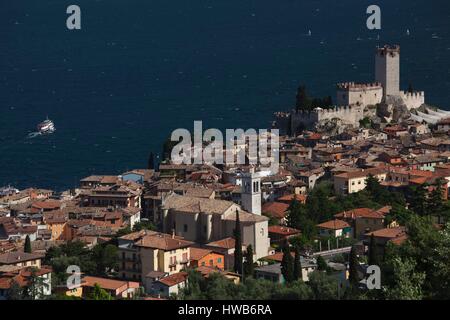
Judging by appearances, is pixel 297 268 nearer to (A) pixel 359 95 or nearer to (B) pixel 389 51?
(A) pixel 359 95

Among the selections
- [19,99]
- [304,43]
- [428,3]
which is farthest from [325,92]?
[428,3]

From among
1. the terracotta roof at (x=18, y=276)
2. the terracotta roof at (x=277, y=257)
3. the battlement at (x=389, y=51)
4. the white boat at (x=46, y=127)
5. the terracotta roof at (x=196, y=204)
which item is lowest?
the white boat at (x=46, y=127)

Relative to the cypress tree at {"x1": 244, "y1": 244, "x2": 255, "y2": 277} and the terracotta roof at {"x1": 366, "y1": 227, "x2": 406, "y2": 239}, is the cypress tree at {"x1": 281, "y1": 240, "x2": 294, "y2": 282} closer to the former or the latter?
the cypress tree at {"x1": 244, "y1": 244, "x2": 255, "y2": 277}

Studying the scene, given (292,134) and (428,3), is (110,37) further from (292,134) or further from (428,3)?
(292,134)

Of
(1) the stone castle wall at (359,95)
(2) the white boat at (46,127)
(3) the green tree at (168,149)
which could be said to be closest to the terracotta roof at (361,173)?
(3) the green tree at (168,149)

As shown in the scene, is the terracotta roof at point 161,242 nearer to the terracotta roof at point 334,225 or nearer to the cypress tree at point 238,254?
the cypress tree at point 238,254

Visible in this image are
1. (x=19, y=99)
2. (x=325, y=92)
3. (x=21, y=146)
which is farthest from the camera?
(x=19, y=99)

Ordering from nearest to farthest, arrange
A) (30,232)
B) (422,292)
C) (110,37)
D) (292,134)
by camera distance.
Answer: (422,292) < (30,232) < (292,134) < (110,37)
